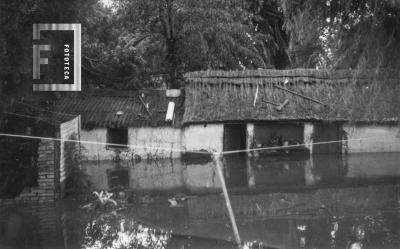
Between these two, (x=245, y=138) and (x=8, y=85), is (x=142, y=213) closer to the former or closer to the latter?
(x=8, y=85)

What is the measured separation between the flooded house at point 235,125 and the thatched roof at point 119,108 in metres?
0.04

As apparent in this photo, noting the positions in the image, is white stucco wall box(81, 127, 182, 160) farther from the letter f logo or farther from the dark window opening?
the letter f logo

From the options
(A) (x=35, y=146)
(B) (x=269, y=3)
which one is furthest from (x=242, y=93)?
(A) (x=35, y=146)

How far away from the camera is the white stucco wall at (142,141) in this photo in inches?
669

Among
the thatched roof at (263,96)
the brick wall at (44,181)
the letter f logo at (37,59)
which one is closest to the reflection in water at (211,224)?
the brick wall at (44,181)

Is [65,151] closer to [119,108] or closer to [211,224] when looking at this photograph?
[211,224]

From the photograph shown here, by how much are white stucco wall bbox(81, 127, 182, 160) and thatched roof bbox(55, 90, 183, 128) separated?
26 cm

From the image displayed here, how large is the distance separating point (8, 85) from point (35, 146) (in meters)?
4.70

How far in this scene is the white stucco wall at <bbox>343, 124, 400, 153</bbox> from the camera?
682 inches

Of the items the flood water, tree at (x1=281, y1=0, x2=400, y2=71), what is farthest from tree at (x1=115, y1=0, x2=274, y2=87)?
tree at (x1=281, y1=0, x2=400, y2=71)

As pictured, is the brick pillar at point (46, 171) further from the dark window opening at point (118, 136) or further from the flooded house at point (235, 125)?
the dark window opening at point (118, 136)

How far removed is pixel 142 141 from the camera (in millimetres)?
17109

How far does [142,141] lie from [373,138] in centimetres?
869

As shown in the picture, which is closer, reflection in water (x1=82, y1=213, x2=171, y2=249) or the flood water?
reflection in water (x1=82, y1=213, x2=171, y2=249)
